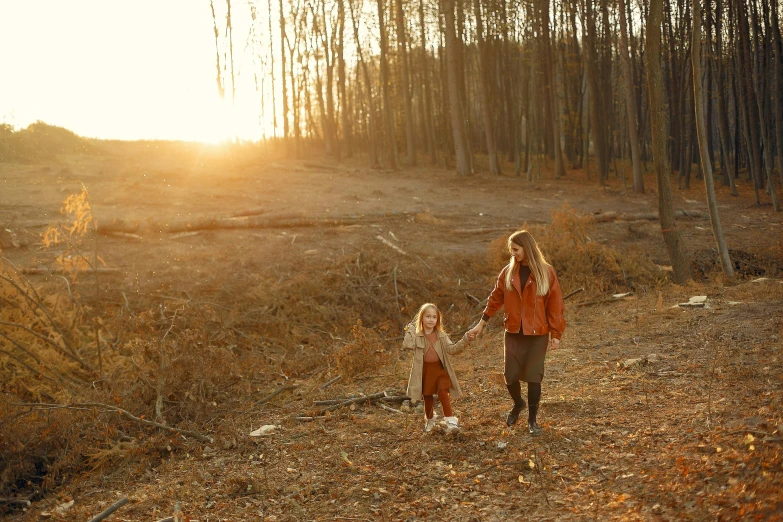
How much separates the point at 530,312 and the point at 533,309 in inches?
1.5

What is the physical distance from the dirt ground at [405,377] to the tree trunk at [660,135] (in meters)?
0.59

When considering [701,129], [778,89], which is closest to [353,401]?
[701,129]

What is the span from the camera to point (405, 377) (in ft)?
29.2

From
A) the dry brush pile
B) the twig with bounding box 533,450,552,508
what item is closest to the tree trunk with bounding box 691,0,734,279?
the dry brush pile

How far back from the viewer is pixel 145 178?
25109mm

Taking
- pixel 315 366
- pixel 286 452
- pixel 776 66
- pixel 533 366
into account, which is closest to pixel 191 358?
pixel 315 366

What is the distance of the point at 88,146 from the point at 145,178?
33.0 ft

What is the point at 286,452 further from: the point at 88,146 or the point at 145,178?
the point at 88,146

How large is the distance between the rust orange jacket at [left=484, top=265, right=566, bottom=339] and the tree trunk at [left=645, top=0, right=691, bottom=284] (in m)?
7.58

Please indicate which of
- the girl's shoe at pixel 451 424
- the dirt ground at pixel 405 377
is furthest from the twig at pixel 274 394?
the girl's shoe at pixel 451 424

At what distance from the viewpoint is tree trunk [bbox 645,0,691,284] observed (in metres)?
12.1

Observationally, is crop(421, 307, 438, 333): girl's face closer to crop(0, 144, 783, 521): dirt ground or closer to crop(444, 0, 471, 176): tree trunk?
crop(0, 144, 783, 521): dirt ground

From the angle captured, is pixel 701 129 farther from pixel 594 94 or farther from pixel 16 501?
pixel 594 94

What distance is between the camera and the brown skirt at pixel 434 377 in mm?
6320
